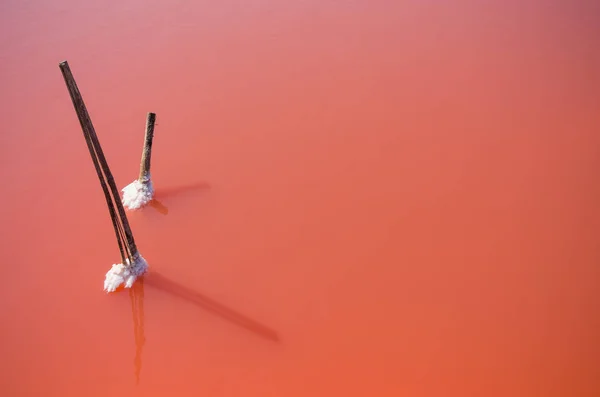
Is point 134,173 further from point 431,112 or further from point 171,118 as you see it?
point 431,112

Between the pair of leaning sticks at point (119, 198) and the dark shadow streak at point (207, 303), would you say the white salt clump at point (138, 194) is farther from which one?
the dark shadow streak at point (207, 303)

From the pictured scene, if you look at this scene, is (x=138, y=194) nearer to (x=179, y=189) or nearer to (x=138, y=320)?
(x=179, y=189)

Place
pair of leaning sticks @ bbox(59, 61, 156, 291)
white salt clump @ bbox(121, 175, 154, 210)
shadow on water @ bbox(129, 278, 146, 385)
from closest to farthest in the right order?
1. pair of leaning sticks @ bbox(59, 61, 156, 291)
2. shadow on water @ bbox(129, 278, 146, 385)
3. white salt clump @ bbox(121, 175, 154, 210)

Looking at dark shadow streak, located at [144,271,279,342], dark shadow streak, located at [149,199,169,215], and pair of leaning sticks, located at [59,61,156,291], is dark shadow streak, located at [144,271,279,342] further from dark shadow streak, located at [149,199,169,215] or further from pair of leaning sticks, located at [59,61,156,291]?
dark shadow streak, located at [149,199,169,215]

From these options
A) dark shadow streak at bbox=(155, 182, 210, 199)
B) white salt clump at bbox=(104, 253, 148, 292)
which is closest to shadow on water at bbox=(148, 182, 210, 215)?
dark shadow streak at bbox=(155, 182, 210, 199)

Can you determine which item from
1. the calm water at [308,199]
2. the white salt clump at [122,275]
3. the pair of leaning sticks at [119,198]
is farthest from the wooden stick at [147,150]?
the white salt clump at [122,275]

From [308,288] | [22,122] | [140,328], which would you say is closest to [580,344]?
[308,288]
